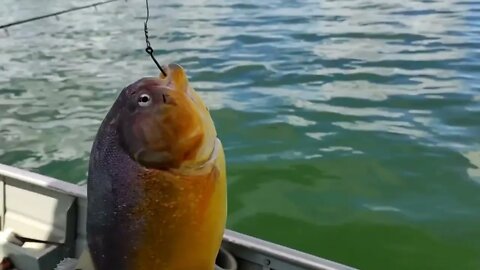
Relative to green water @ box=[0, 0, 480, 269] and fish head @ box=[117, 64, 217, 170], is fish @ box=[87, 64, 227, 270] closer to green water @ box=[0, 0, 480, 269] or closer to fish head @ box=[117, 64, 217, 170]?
fish head @ box=[117, 64, 217, 170]

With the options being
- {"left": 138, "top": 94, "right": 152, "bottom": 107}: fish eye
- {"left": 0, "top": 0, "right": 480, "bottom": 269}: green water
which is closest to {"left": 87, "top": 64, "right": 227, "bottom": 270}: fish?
{"left": 138, "top": 94, "right": 152, "bottom": 107}: fish eye

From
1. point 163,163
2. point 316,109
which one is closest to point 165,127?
point 163,163

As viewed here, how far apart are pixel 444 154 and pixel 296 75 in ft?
11.0

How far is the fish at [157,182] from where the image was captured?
5.36ft

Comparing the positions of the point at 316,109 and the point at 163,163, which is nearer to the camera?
the point at 163,163

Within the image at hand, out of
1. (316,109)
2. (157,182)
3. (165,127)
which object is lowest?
(316,109)

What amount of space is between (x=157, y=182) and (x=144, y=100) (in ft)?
0.69

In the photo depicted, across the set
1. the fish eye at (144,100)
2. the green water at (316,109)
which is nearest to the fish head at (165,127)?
the fish eye at (144,100)

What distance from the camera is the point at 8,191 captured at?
395 cm

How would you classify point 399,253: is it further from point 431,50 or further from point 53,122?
point 431,50

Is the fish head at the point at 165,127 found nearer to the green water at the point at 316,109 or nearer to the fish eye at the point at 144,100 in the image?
the fish eye at the point at 144,100

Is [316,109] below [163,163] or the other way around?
below

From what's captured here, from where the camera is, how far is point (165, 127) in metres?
1.62

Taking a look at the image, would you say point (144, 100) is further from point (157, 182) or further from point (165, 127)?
point (157, 182)
